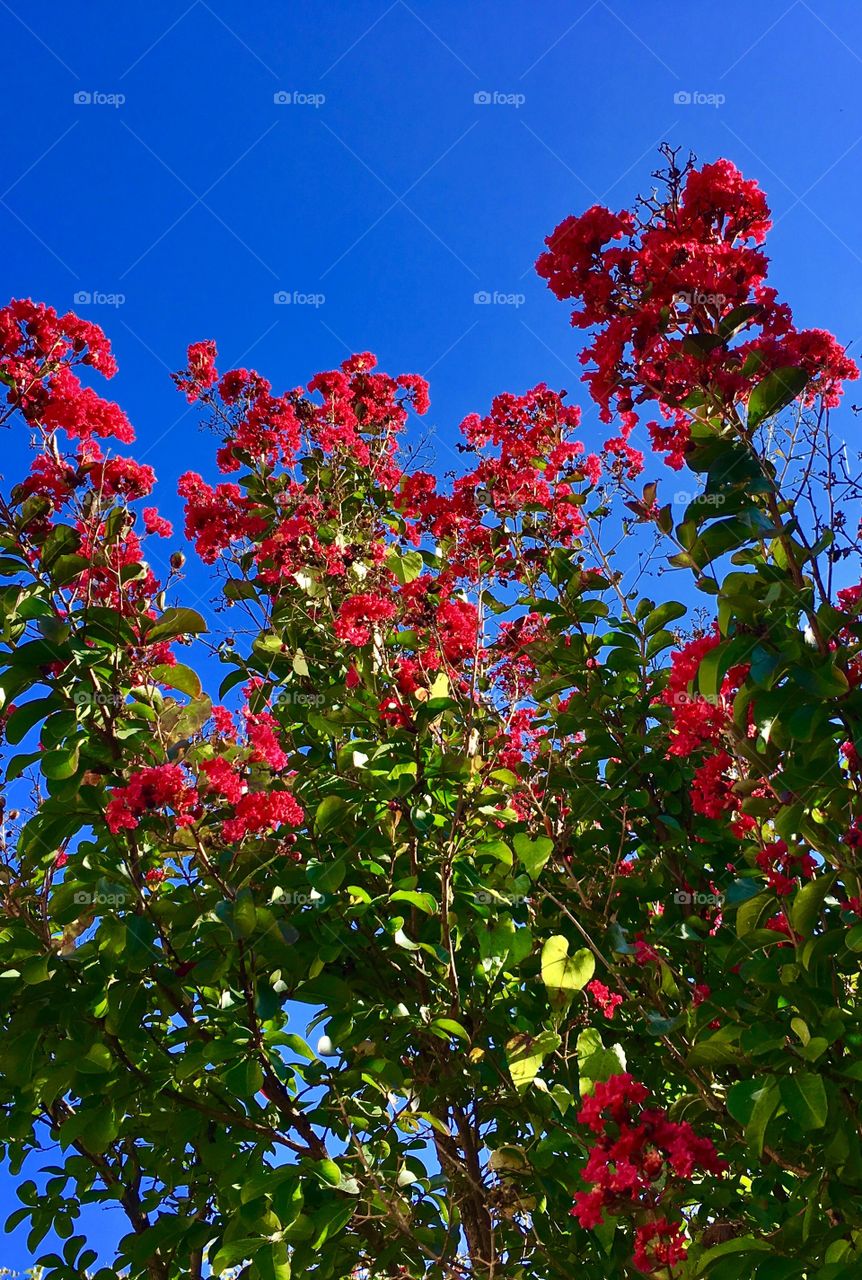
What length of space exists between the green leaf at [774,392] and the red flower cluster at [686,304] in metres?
0.06

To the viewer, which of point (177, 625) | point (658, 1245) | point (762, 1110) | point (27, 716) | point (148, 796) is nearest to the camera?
point (762, 1110)

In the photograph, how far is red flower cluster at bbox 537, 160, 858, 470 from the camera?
8.13ft

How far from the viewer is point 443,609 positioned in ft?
10.7

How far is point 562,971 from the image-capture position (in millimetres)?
2479

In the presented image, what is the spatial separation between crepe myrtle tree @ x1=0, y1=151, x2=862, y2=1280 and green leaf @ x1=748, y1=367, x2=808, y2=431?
0.04 ft

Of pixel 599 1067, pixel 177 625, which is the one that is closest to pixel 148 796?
pixel 177 625

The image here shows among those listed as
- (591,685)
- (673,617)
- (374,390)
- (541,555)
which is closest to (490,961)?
(591,685)

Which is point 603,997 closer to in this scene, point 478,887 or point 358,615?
point 478,887

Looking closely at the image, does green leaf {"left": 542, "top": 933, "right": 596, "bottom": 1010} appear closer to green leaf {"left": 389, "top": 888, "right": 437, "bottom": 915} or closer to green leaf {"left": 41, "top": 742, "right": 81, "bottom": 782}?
green leaf {"left": 389, "top": 888, "right": 437, "bottom": 915}

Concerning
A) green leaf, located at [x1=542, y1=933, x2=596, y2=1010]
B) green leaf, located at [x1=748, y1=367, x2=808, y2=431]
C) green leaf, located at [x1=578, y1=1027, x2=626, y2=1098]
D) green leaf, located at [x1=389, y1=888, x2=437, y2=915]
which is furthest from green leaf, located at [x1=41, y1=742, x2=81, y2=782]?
green leaf, located at [x1=748, y1=367, x2=808, y2=431]

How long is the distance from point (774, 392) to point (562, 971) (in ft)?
5.01

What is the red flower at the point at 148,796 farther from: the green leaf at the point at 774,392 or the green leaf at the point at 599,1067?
the green leaf at the point at 774,392

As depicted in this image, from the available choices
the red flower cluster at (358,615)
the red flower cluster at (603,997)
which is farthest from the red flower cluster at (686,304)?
the red flower cluster at (603,997)

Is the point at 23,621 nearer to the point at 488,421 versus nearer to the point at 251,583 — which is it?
the point at 251,583
